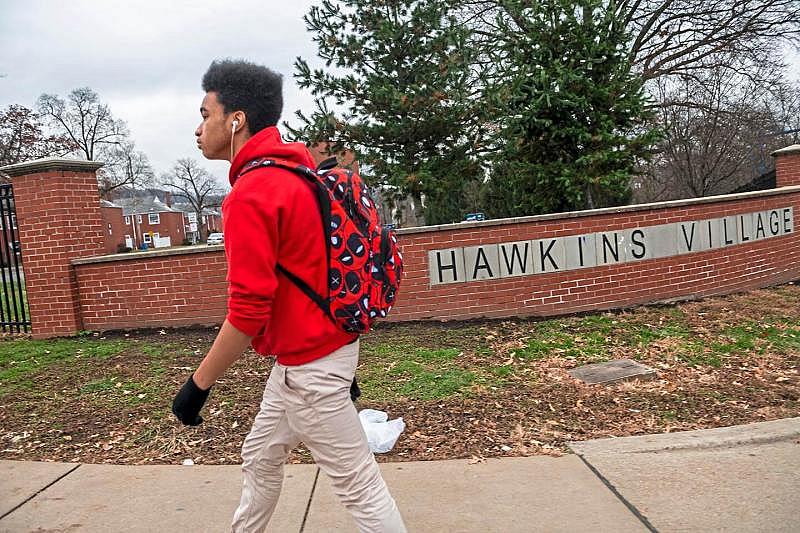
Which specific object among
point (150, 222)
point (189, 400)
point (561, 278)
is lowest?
point (561, 278)

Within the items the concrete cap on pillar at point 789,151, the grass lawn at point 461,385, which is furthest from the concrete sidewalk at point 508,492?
the concrete cap on pillar at point 789,151

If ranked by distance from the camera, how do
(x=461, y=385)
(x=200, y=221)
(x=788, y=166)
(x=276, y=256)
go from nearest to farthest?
(x=276, y=256) → (x=461, y=385) → (x=788, y=166) → (x=200, y=221)

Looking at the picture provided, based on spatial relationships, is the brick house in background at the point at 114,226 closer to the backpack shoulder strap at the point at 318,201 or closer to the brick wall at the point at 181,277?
the brick wall at the point at 181,277

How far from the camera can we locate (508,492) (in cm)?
332

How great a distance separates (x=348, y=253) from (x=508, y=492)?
192 cm

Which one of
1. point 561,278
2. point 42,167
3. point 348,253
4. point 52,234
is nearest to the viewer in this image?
point 348,253

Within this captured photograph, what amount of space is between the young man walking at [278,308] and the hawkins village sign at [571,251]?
5.17 meters

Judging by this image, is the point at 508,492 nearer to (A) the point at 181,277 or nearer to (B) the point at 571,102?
(A) the point at 181,277

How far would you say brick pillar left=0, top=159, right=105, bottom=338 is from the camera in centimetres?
730

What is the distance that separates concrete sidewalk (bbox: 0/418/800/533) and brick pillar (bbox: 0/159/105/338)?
3818 millimetres

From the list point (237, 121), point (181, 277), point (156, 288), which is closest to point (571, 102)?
point (181, 277)

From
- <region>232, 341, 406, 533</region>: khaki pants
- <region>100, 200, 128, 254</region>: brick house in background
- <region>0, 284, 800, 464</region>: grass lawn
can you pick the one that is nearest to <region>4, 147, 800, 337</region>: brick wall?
<region>0, 284, 800, 464</region>: grass lawn

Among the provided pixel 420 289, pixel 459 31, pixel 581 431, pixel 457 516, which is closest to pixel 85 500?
pixel 457 516

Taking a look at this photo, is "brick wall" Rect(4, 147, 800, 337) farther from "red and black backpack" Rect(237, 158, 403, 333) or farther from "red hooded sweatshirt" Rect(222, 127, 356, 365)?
"red hooded sweatshirt" Rect(222, 127, 356, 365)
